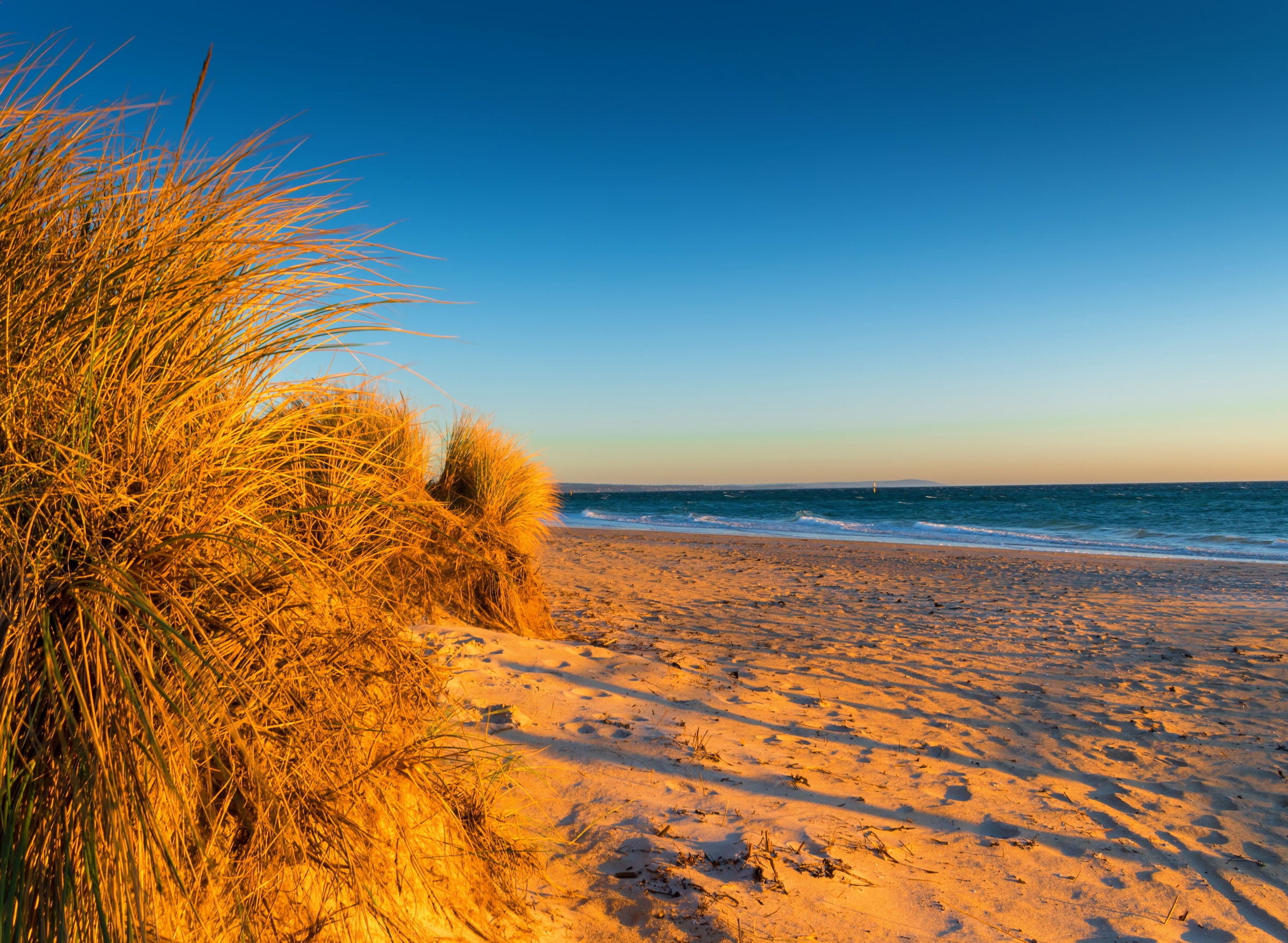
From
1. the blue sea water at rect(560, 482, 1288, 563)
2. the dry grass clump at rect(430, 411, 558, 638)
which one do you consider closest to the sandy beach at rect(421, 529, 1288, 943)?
the dry grass clump at rect(430, 411, 558, 638)

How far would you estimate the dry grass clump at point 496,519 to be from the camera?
6.48 m

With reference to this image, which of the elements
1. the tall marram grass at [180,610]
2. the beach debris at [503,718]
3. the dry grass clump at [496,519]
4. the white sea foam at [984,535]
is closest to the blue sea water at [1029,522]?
the white sea foam at [984,535]

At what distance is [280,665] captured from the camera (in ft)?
5.61

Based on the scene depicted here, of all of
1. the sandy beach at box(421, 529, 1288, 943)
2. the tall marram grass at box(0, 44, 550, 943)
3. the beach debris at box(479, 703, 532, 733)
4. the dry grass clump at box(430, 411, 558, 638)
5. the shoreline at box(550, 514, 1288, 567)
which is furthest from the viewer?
the shoreline at box(550, 514, 1288, 567)

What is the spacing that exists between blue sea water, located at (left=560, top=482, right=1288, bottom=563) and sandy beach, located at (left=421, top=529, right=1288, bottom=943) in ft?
37.0

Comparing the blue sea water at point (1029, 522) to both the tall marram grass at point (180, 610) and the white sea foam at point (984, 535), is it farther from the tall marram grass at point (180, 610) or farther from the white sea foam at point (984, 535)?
the tall marram grass at point (180, 610)

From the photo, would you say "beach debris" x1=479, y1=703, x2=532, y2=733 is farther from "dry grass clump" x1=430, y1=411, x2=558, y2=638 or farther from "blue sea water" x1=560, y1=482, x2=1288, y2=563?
"blue sea water" x1=560, y1=482, x2=1288, y2=563

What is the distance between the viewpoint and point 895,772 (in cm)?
404

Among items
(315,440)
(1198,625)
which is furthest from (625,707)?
(1198,625)

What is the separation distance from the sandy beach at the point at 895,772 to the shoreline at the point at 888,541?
6383mm

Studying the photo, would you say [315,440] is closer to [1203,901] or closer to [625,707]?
[625,707]

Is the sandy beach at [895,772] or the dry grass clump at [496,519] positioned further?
the dry grass clump at [496,519]

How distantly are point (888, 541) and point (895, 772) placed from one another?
2119cm

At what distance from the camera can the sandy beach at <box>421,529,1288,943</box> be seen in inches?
104
